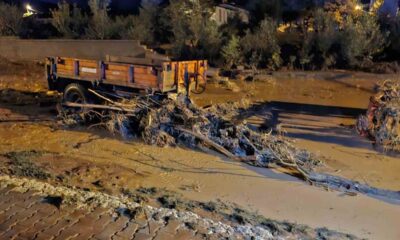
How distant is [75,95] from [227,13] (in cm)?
1463

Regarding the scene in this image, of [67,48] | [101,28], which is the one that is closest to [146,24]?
[101,28]

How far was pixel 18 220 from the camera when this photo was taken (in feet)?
19.9

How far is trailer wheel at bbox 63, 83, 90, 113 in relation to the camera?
12188 millimetres

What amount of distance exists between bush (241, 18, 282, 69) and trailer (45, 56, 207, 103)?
7.19 metres

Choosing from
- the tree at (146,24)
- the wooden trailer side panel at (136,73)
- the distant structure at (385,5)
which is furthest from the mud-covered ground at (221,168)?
the distant structure at (385,5)

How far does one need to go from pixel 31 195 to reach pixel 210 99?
8.60 m

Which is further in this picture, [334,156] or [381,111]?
[381,111]

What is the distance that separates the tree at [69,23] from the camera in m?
23.2

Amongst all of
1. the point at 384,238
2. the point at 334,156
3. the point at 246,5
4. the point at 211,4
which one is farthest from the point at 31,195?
the point at 246,5

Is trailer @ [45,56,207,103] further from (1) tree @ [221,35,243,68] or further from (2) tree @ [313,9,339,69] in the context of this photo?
(2) tree @ [313,9,339,69]

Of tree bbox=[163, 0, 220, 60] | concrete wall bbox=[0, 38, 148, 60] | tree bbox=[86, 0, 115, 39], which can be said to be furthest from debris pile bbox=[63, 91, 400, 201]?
tree bbox=[86, 0, 115, 39]

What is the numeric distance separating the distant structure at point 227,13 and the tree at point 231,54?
4437 millimetres

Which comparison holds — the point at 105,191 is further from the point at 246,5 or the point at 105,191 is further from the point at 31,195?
the point at 246,5

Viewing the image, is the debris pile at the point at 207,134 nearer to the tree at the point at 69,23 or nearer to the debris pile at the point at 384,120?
the debris pile at the point at 384,120
